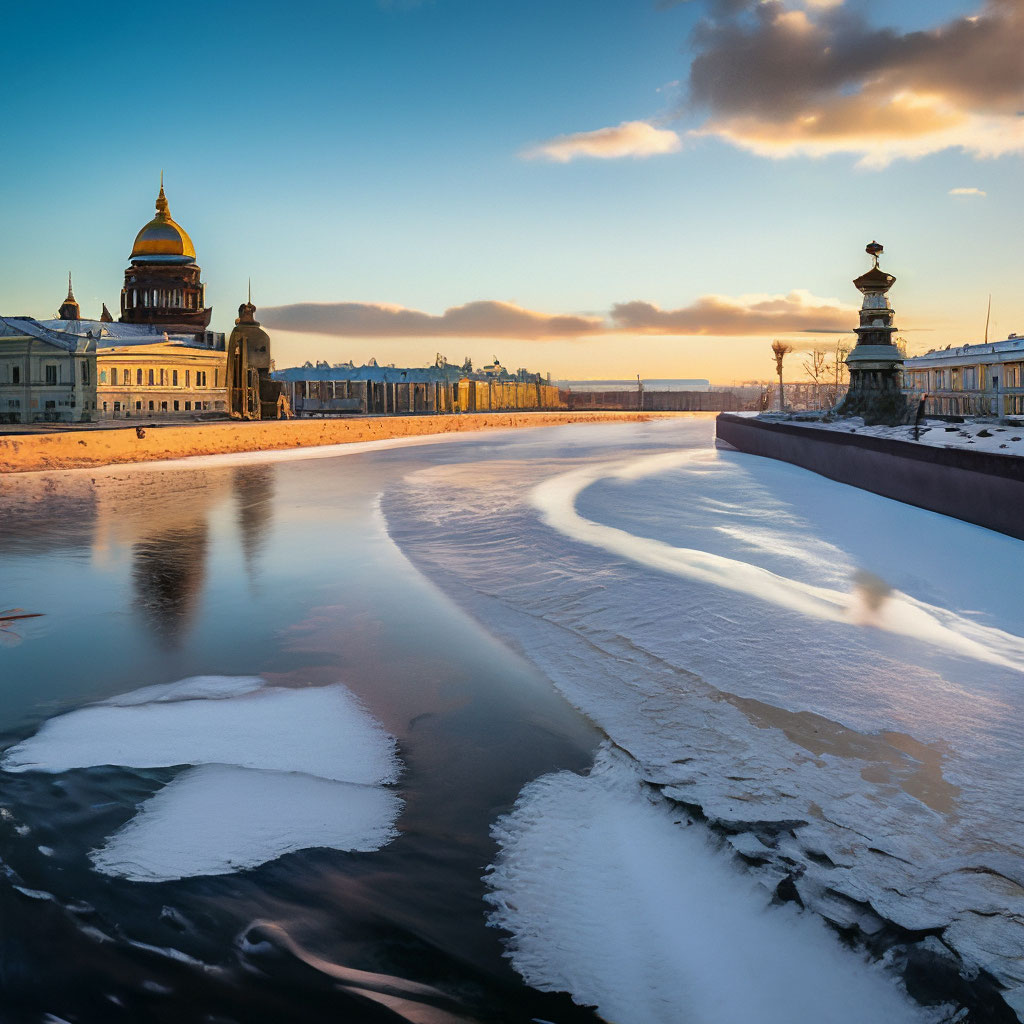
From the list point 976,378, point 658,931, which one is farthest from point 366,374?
point 658,931

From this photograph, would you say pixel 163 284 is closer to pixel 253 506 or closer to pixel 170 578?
pixel 253 506

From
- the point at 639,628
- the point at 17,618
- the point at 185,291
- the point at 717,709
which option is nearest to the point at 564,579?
the point at 639,628

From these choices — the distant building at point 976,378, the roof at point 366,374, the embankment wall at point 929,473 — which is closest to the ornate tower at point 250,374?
the roof at point 366,374

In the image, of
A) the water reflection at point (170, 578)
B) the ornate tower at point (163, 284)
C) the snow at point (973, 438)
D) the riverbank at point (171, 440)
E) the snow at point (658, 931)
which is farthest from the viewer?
the ornate tower at point (163, 284)

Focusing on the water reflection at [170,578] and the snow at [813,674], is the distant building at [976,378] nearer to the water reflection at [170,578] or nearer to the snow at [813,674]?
the snow at [813,674]

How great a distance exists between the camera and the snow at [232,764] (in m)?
3.73

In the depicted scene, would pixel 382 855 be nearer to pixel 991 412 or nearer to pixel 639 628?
pixel 639 628

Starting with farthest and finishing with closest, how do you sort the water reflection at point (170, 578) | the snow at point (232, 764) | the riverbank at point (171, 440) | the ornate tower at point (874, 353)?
the ornate tower at point (874, 353) < the riverbank at point (171, 440) < the water reflection at point (170, 578) < the snow at point (232, 764)

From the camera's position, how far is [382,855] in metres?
3.64

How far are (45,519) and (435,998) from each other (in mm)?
14818

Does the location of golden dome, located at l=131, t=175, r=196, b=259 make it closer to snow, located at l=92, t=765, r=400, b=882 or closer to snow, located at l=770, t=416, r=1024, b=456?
snow, located at l=770, t=416, r=1024, b=456

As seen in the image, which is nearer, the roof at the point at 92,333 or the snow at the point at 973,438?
the snow at the point at 973,438

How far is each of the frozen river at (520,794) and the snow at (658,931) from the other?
12mm

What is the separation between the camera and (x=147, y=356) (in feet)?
241
